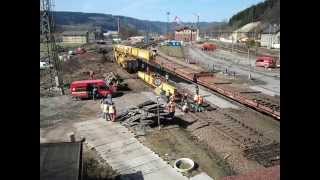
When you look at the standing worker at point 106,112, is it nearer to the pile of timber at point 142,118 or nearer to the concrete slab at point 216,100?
the pile of timber at point 142,118

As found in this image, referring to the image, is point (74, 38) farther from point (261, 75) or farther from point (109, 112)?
point (109, 112)

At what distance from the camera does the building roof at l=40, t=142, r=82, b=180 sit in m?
12.2

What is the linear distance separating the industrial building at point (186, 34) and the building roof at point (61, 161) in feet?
368

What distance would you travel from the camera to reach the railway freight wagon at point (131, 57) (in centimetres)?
4069

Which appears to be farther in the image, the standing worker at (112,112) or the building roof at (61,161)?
the standing worker at (112,112)

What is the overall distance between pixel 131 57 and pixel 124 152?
2755 centimetres

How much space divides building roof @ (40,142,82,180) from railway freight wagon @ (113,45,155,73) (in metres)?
25.2

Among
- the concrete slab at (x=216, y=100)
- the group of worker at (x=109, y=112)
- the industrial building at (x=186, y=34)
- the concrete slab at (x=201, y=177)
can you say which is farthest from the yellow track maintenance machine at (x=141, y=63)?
the industrial building at (x=186, y=34)

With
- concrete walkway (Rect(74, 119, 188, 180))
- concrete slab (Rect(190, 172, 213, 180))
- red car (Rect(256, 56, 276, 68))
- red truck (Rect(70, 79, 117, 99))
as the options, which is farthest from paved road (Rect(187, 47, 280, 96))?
concrete slab (Rect(190, 172, 213, 180))
